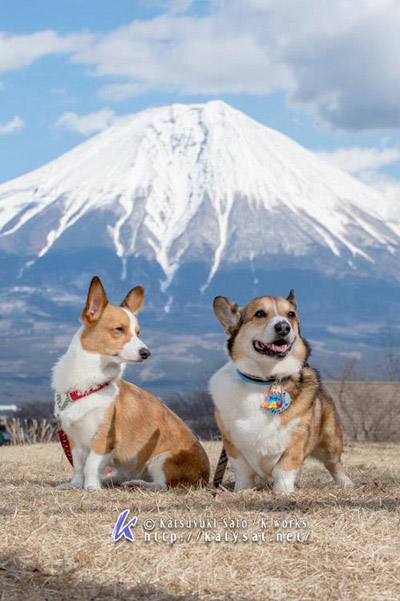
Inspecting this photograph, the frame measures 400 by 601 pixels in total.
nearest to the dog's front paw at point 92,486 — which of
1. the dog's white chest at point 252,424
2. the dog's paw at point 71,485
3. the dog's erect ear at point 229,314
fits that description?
the dog's paw at point 71,485

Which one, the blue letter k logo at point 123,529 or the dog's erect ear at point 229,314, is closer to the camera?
the blue letter k logo at point 123,529

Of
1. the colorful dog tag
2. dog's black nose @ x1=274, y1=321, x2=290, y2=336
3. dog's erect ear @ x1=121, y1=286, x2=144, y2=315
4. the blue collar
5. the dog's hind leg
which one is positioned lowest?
the dog's hind leg

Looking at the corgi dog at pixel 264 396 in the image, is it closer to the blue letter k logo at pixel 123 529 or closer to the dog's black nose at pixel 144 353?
the dog's black nose at pixel 144 353

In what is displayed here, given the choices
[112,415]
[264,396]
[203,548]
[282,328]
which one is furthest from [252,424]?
[203,548]

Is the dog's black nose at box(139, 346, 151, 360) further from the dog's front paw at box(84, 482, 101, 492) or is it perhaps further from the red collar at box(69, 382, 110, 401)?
the dog's front paw at box(84, 482, 101, 492)

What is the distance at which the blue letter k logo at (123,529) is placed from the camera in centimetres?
458

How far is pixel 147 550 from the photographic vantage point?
4375 mm

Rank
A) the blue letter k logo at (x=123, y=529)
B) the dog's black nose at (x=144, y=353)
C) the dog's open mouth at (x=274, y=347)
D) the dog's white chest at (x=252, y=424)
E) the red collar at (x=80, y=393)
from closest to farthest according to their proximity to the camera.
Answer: the blue letter k logo at (x=123, y=529), the dog's open mouth at (x=274, y=347), the dog's white chest at (x=252, y=424), the dog's black nose at (x=144, y=353), the red collar at (x=80, y=393)

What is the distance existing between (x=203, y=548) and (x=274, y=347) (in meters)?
1.74

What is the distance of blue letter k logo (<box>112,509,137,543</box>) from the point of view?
180 inches


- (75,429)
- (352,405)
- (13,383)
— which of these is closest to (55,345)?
(13,383)

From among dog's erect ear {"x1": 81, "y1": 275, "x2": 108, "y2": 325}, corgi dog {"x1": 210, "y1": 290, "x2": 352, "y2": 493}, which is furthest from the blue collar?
dog's erect ear {"x1": 81, "y1": 275, "x2": 108, "y2": 325}

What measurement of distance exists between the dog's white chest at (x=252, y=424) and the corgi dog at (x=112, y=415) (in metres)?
0.54

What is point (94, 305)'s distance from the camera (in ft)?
20.7
